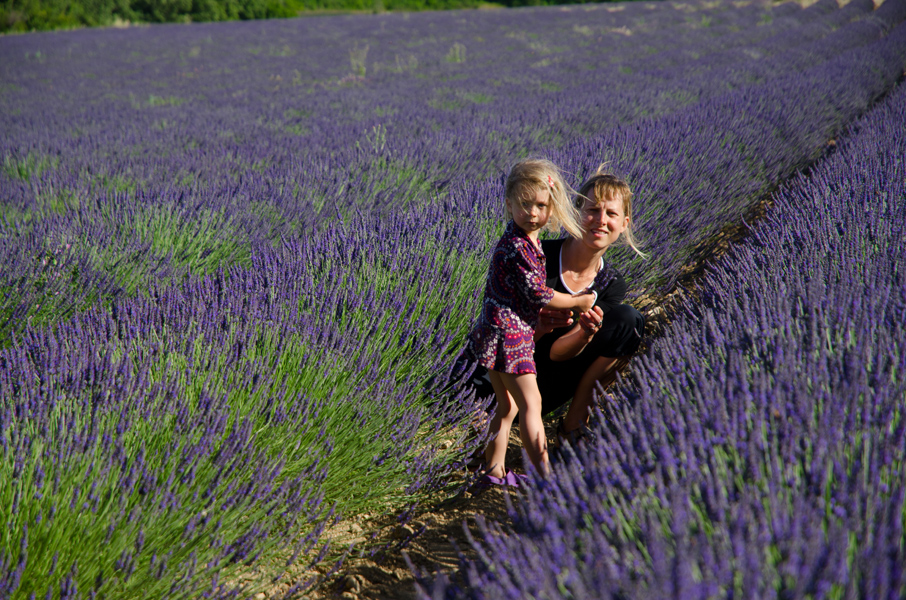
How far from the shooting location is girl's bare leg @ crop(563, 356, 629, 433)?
206cm

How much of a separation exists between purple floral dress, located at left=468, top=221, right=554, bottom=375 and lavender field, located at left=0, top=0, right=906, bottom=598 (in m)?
0.19

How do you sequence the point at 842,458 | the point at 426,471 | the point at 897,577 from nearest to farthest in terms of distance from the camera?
the point at 897,577
the point at 842,458
the point at 426,471

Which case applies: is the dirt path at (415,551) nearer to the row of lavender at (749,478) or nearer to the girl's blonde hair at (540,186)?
the row of lavender at (749,478)

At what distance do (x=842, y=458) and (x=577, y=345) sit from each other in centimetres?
111

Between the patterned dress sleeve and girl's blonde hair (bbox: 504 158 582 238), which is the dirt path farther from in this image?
girl's blonde hair (bbox: 504 158 582 238)

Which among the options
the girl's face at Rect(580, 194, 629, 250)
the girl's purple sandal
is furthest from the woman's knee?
the girl's purple sandal

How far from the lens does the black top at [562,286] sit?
6.72 feet

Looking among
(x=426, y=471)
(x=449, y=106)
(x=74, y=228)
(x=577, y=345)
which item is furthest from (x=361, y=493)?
(x=449, y=106)

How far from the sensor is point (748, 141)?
14.0 feet

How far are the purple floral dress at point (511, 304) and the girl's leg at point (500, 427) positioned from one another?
0.13 meters

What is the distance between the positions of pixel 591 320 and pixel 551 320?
0.53ft

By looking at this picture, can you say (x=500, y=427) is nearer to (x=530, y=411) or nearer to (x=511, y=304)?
(x=530, y=411)

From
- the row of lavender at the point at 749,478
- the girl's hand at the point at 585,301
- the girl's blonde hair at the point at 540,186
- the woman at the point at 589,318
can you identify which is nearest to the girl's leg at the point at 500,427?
the woman at the point at 589,318

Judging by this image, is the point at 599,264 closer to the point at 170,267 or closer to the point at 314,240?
the point at 314,240
